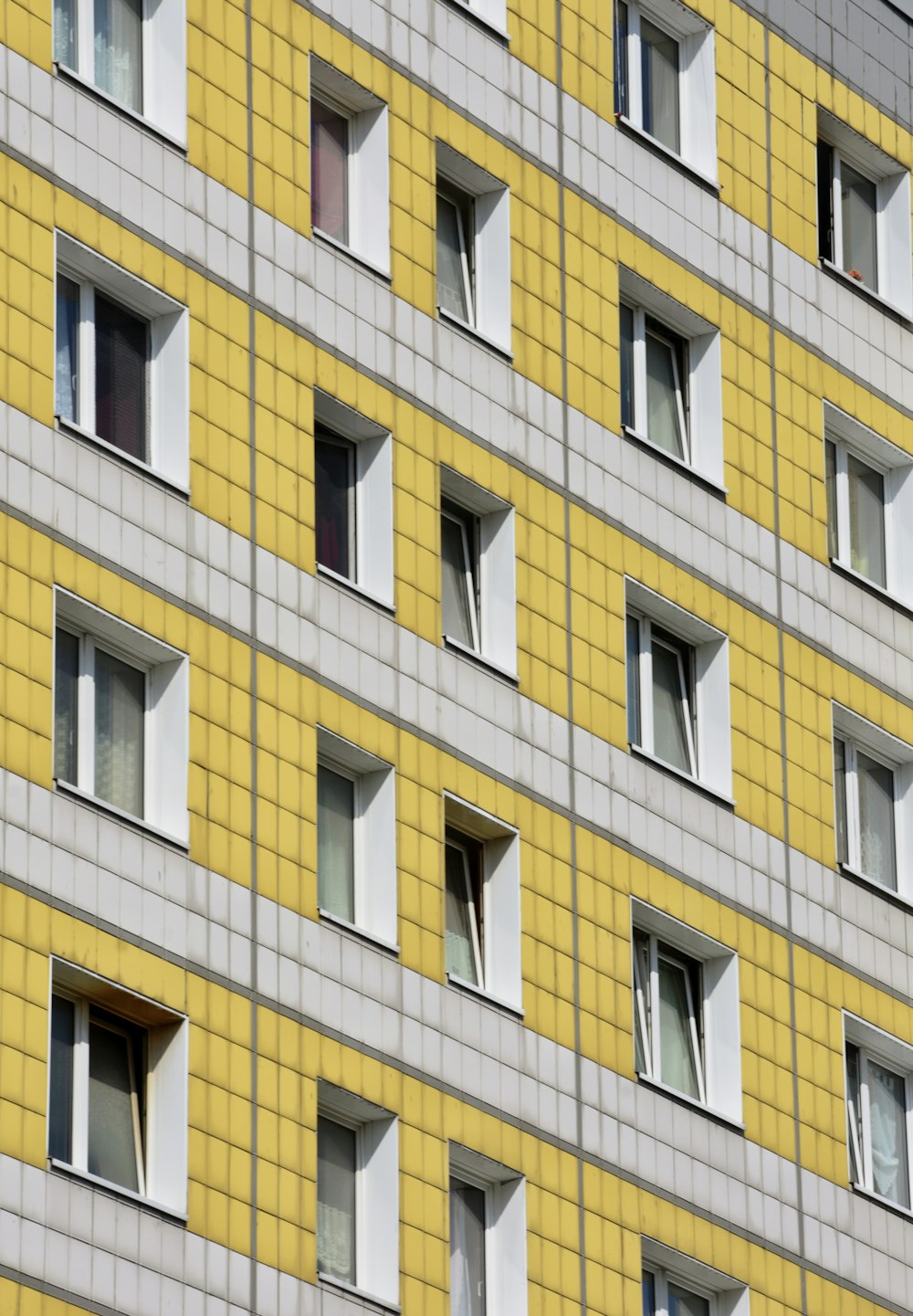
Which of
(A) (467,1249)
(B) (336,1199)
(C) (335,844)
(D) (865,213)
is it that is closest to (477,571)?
(C) (335,844)

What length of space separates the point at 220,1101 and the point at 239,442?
6445mm

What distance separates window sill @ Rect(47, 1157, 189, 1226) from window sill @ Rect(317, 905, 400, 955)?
12.7 ft

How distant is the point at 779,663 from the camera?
1939 inches

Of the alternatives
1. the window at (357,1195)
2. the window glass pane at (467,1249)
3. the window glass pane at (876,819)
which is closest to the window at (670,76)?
the window glass pane at (876,819)

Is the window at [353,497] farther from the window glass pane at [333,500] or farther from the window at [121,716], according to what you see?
the window at [121,716]

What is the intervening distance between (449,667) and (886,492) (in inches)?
408

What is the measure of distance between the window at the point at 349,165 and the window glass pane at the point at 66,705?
21.9ft

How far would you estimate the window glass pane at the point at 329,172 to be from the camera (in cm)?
4503

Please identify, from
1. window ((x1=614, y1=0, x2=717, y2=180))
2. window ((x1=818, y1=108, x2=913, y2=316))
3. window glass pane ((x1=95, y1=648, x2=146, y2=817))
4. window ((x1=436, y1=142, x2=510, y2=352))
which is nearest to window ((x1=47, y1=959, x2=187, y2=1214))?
window glass pane ((x1=95, y1=648, x2=146, y2=817))

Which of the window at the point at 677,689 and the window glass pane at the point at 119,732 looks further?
the window at the point at 677,689

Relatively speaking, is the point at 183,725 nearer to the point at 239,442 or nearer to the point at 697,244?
the point at 239,442

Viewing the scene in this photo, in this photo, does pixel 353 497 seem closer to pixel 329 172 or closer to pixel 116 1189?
pixel 329 172

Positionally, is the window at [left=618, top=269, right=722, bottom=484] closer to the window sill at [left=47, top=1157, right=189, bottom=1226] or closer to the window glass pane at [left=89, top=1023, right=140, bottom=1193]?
the window glass pane at [left=89, top=1023, right=140, bottom=1193]

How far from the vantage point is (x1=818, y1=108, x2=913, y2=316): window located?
53.2m
